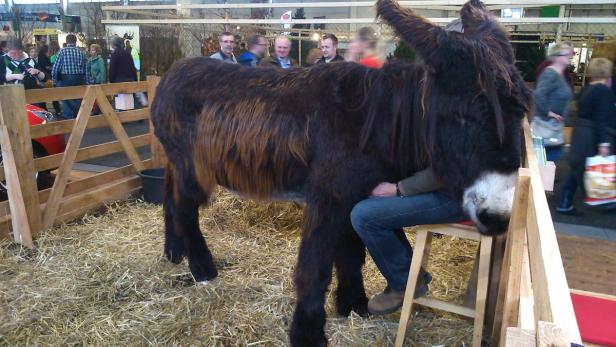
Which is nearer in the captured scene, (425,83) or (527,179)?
(527,179)

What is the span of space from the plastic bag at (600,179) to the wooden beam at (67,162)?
16.4 feet

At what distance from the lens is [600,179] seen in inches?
190

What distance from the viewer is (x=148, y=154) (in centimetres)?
809

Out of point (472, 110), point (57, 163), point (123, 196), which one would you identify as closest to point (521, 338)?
point (472, 110)

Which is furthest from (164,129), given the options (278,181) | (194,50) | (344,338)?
(194,50)

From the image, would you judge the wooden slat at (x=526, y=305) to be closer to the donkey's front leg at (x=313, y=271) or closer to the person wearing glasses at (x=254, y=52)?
the donkey's front leg at (x=313, y=271)

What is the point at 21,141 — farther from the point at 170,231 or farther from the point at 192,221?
the point at 192,221

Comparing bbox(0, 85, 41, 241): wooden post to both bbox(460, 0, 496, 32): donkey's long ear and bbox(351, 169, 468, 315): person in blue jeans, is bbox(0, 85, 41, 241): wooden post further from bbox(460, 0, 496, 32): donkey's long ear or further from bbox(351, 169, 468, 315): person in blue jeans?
bbox(460, 0, 496, 32): donkey's long ear

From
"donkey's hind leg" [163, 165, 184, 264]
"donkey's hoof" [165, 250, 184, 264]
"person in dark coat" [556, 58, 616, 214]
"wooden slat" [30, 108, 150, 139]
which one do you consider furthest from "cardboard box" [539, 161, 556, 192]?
"wooden slat" [30, 108, 150, 139]

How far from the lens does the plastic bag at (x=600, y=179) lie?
15.3ft

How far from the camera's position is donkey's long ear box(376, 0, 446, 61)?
6.50ft

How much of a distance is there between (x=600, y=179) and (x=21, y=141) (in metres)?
5.41

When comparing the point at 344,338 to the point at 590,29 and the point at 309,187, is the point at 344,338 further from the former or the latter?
the point at 590,29

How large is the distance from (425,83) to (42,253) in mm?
3417
